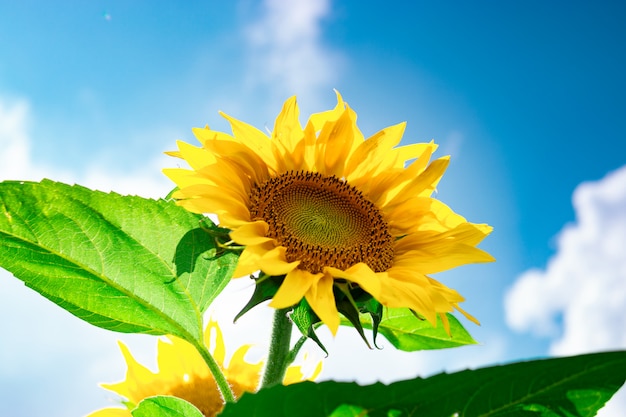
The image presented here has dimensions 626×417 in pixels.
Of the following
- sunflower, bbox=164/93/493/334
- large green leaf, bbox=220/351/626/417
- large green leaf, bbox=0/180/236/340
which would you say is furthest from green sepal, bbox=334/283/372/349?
large green leaf, bbox=220/351/626/417

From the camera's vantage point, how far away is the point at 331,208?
2.53m

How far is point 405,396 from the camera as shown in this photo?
53.9 inches

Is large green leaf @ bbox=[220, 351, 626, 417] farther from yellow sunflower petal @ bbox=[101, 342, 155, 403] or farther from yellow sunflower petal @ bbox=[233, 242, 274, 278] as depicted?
yellow sunflower petal @ bbox=[101, 342, 155, 403]

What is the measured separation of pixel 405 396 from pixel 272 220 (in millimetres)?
1015

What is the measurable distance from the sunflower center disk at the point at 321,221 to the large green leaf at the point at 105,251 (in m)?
0.26

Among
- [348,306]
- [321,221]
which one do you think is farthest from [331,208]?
[348,306]

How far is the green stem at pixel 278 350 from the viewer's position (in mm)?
2033

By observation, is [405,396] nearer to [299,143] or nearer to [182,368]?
[299,143]

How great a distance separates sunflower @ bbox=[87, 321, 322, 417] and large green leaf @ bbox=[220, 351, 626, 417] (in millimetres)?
1406

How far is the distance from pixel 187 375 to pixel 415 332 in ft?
3.44

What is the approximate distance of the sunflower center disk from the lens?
2223mm

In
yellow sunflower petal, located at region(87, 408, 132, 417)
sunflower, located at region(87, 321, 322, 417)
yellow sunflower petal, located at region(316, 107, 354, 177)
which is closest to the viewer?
yellow sunflower petal, located at region(316, 107, 354, 177)

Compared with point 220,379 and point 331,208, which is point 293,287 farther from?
point 331,208

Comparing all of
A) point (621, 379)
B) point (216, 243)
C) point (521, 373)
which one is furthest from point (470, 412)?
point (216, 243)
